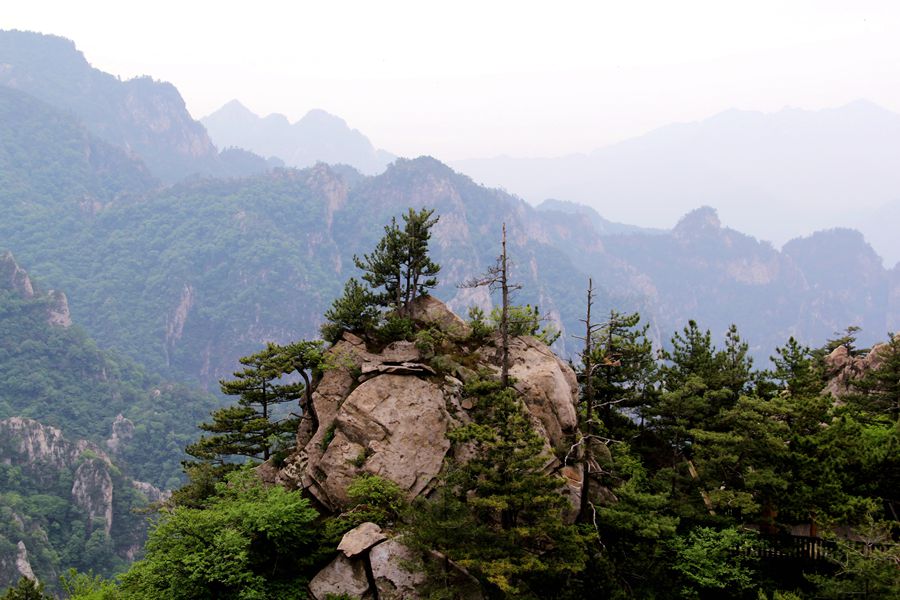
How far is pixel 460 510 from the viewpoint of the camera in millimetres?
15930

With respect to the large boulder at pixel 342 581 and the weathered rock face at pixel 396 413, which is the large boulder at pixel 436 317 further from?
the large boulder at pixel 342 581

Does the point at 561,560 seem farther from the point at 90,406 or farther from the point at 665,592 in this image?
the point at 90,406

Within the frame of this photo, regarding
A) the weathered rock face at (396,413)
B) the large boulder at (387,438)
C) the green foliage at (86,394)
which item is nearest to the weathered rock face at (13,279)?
the green foliage at (86,394)

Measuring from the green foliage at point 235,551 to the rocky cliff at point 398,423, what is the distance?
1180mm

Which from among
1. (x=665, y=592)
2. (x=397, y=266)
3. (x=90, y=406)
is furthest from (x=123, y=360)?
(x=665, y=592)

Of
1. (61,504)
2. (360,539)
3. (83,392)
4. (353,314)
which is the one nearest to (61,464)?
(61,504)

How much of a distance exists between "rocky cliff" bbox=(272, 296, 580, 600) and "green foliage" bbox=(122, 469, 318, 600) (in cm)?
118

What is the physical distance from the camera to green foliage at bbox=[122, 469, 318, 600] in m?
16.6

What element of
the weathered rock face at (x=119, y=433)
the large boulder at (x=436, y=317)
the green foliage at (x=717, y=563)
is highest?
the large boulder at (x=436, y=317)

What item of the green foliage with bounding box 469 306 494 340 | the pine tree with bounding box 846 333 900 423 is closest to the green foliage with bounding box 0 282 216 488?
the green foliage with bounding box 469 306 494 340

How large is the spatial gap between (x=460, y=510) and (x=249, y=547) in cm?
724

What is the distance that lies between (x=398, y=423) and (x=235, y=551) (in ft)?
22.2

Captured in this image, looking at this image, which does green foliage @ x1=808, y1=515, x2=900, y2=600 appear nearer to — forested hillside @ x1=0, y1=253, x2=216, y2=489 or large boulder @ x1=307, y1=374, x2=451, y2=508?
large boulder @ x1=307, y1=374, x2=451, y2=508

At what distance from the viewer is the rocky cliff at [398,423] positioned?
57.3ft
